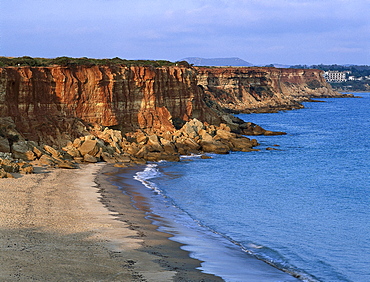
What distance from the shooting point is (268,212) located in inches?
936

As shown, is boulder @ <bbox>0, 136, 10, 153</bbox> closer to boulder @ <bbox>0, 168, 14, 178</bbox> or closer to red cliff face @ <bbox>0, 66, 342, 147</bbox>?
red cliff face @ <bbox>0, 66, 342, 147</bbox>

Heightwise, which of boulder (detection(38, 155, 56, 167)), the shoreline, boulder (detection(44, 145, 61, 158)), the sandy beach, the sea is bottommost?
the sea

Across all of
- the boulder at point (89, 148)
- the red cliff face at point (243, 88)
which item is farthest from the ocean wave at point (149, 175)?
the red cliff face at point (243, 88)

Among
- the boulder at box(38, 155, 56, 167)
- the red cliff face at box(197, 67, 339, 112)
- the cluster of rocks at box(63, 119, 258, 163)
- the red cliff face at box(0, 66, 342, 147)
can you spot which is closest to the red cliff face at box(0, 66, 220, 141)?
the red cliff face at box(0, 66, 342, 147)

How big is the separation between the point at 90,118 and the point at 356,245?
30.2m

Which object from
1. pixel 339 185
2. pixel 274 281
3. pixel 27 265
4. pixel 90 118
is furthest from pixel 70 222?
pixel 90 118

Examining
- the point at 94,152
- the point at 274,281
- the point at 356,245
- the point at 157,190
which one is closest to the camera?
the point at 274,281

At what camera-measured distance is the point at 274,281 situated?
14141 mm

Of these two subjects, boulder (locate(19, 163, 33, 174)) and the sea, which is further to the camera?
boulder (locate(19, 163, 33, 174))

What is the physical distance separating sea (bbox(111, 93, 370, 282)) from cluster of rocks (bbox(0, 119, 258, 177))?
219 centimetres

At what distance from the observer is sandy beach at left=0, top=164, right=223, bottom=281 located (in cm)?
1294

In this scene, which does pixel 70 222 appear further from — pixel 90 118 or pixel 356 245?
pixel 90 118

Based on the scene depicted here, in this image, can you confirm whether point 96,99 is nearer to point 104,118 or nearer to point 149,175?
point 104,118

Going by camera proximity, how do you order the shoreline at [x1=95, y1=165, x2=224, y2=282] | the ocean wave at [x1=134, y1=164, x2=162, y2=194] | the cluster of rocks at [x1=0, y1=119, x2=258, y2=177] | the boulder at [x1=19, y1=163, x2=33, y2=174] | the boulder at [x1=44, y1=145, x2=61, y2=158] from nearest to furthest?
the shoreline at [x1=95, y1=165, x2=224, y2=282], the boulder at [x1=19, y1=163, x2=33, y2=174], the ocean wave at [x1=134, y1=164, x2=162, y2=194], the cluster of rocks at [x1=0, y1=119, x2=258, y2=177], the boulder at [x1=44, y1=145, x2=61, y2=158]
